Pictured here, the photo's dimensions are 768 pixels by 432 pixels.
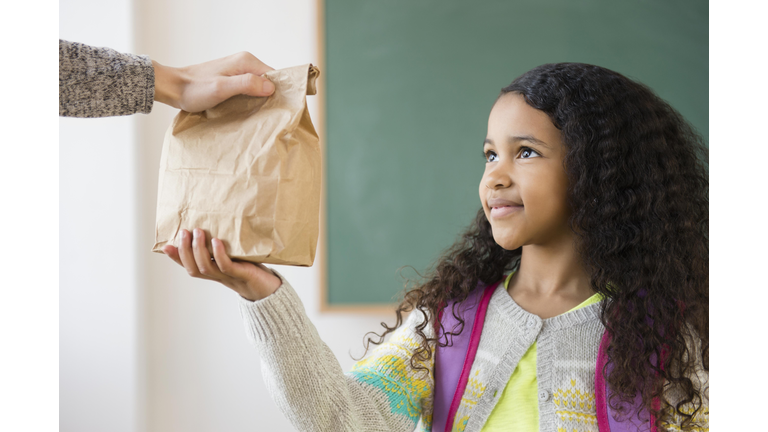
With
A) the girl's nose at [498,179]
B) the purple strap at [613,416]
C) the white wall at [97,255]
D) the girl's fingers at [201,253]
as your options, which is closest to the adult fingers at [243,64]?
the girl's fingers at [201,253]

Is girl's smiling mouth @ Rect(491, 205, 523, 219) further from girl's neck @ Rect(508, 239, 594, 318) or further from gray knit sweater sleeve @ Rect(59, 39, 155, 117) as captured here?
gray knit sweater sleeve @ Rect(59, 39, 155, 117)

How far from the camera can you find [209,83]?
0.63m

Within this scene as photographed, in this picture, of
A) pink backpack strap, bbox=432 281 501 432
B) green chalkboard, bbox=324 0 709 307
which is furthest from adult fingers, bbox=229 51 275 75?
green chalkboard, bbox=324 0 709 307

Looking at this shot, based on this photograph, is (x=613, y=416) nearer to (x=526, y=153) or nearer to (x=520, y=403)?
(x=520, y=403)

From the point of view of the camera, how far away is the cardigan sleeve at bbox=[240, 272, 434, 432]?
669 mm

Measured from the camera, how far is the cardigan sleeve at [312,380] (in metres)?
0.67

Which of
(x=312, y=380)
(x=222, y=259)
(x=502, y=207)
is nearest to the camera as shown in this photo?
(x=222, y=259)

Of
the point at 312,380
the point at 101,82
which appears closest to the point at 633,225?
the point at 312,380

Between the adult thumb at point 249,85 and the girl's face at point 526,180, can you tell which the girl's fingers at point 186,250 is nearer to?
the adult thumb at point 249,85

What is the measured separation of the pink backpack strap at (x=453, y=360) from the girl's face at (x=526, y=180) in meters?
0.16

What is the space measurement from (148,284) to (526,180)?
1.30 meters

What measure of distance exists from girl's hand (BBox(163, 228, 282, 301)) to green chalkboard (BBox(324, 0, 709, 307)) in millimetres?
991

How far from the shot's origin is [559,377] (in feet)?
2.51
